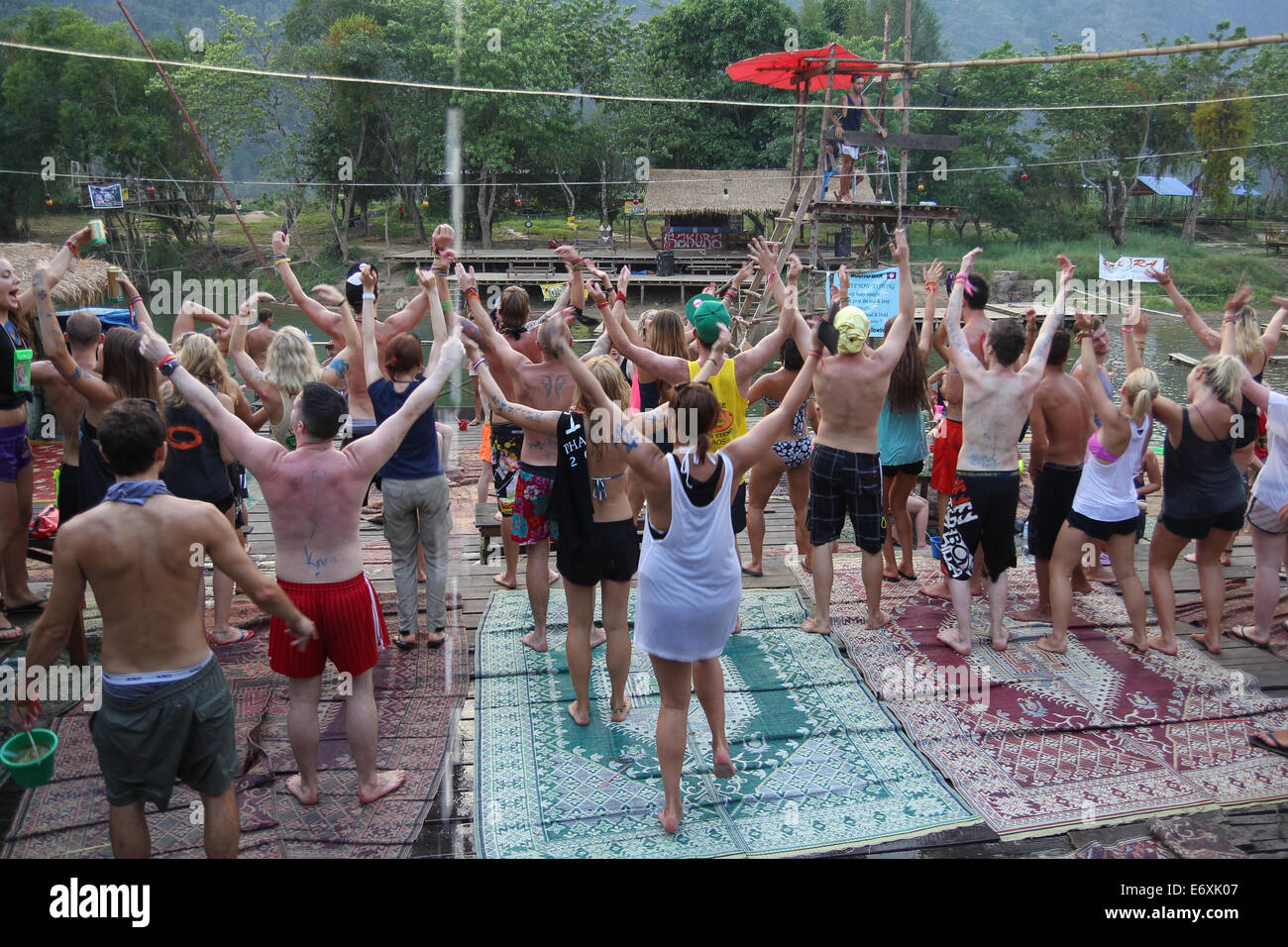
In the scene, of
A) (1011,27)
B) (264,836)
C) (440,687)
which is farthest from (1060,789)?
(1011,27)

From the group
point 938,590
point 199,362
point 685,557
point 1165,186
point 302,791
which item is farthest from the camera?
point 1165,186

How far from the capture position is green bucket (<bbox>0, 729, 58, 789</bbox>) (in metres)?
2.87

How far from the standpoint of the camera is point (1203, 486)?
16.1ft

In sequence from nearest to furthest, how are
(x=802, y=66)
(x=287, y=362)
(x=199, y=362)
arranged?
(x=199, y=362) < (x=287, y=362) < (x=802, y=66)

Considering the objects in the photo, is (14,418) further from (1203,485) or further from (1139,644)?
(1203,485)

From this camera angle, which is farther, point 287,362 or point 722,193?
point 722,193

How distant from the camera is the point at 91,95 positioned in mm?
31766

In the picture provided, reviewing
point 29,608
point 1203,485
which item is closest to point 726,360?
point 1203,485

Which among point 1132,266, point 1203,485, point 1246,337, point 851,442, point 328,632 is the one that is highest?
point 1132,266

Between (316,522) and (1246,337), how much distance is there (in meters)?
5.50

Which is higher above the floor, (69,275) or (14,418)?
(69,275)

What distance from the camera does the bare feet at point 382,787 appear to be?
3.68 m
